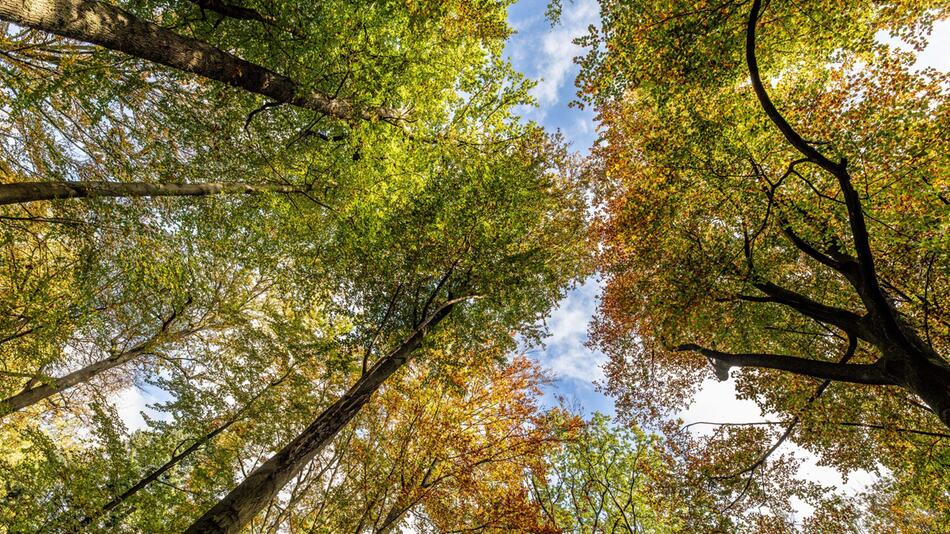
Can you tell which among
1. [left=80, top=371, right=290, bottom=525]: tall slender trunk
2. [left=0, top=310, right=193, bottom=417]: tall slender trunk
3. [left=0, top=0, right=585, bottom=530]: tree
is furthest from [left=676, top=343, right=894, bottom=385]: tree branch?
[left=0, top=310, right=193, bottom=417]: tall slender trunk

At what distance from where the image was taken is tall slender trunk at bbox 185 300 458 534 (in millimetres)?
4891

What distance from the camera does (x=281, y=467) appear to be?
228 inches

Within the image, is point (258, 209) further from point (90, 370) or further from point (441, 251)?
point (90, 370)

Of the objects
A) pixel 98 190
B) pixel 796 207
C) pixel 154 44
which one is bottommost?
pixel 98 190

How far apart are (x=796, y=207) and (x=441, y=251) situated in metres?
8.14

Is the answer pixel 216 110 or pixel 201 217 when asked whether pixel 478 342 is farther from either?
pixel 216 110

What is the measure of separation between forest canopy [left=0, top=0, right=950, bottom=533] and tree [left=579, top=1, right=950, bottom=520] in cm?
7

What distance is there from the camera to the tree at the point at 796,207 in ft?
18.3

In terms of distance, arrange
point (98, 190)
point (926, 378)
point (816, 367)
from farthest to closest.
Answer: point (816, 367)
point (98, 190)
point (926, 378)

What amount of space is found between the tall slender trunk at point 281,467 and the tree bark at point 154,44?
582 cm

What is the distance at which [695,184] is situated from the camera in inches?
304

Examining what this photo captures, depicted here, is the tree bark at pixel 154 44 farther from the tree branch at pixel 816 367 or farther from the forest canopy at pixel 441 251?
the tree branch at pixel 816 367

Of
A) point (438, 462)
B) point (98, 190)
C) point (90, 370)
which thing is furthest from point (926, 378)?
point (90, 370)

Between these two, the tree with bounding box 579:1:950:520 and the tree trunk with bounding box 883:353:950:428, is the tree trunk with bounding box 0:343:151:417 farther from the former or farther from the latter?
the tree trunk with bounding box 883:353:950:428
